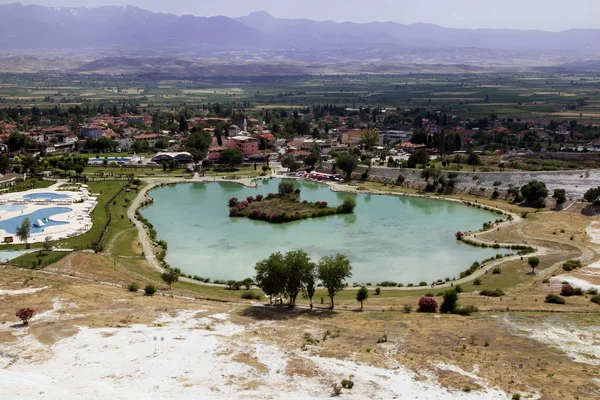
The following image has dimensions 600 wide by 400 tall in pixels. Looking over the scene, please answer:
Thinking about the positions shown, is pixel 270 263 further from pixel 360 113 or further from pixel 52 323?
pixel 360 113

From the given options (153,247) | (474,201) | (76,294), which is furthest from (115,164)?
(76,294)

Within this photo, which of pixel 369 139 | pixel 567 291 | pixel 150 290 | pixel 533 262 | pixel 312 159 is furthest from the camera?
pixel 369 139

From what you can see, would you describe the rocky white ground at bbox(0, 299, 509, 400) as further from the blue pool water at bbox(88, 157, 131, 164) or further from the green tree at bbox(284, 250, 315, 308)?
the blue pool water at bbox(88, 157, 131, 164)

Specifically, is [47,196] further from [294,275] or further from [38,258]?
[294,275]

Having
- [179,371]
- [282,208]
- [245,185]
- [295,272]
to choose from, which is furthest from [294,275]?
[245,185]

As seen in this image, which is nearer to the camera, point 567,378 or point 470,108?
point 567,378

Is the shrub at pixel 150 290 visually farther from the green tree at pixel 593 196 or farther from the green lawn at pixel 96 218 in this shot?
the green tree at pixel 593 196
